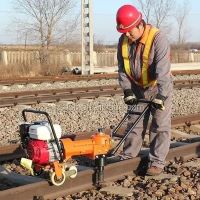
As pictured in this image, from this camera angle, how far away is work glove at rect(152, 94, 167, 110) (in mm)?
5973

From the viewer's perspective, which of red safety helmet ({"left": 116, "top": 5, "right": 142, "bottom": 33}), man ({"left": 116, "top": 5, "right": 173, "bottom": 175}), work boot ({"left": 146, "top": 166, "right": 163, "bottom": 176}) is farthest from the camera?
work boot ({"left": 146, "top": 166, "right": 163, "bottom": 176})

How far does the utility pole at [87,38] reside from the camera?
25469 millimetres

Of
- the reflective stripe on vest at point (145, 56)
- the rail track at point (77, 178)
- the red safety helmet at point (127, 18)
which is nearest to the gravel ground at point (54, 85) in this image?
A: the rail track at point (77, 178)

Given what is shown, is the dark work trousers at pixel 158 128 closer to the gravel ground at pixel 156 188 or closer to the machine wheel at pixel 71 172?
the gravel ground at pixel 156 188

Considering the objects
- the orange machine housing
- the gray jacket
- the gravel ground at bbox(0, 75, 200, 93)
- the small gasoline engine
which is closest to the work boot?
the orange machine housing

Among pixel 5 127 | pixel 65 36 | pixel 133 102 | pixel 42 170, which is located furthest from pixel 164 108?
pixel 65 36

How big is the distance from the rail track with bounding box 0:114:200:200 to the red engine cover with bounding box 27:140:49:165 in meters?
0.26

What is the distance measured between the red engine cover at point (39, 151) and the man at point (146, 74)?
140 centimetres

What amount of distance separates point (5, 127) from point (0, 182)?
12.9 ft

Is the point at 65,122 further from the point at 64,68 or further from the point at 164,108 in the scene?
the point at 64,68

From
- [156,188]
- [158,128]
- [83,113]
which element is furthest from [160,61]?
[83,113]

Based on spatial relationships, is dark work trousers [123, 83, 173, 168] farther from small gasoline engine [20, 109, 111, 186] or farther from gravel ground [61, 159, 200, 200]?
small gasoline engine [20, 109, 111, 186]

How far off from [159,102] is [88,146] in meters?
0.99

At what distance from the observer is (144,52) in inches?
243
